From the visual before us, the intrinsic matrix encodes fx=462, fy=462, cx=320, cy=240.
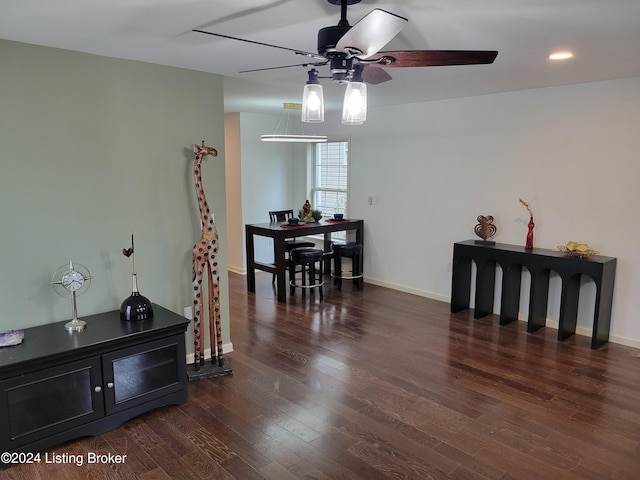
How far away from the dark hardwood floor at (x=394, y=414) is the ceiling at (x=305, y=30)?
89.8 inches

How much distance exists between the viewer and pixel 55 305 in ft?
9.70

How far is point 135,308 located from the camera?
2992mm

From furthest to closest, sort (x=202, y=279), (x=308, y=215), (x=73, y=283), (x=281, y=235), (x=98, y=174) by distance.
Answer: (x=308, y=215)
(x=281, y=235)
(x=202, y=279)
(x=98, y=174)
(x=73, y=283)

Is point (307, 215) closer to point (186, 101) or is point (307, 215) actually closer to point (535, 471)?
point (186, 101)

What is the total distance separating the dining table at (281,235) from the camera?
5.38m

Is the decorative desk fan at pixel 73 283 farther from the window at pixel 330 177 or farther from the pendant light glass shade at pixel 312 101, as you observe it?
the window at pixel 330 177

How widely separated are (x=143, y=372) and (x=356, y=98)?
214cm

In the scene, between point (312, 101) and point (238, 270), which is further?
point (238, 270)

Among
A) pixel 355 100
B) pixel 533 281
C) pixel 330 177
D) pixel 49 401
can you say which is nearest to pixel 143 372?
pixel 49 401

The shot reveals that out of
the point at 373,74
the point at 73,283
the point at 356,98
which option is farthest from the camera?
the point at 73,283

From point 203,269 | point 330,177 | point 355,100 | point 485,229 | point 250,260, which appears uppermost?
point 355,100

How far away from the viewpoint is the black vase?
298 cm

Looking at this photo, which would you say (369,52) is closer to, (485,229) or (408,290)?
(485,229)

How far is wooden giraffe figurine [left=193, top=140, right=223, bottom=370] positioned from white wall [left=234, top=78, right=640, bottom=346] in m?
2.16
